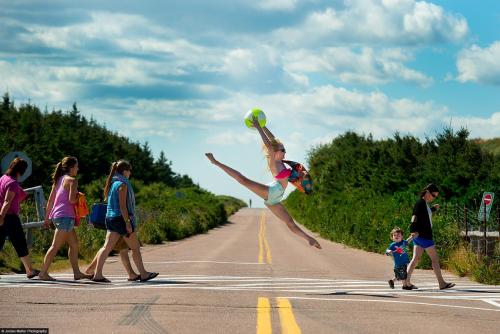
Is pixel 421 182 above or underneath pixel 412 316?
above

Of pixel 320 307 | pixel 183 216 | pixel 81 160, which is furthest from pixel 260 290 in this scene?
pixel 81 160

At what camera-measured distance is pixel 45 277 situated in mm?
13945

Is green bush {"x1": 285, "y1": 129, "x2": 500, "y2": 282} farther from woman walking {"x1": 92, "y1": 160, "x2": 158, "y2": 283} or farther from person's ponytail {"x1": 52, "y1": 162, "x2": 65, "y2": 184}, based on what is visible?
person's ponytail {"x1": 52, "y1": 162, "x2": 65, "y2": 184}

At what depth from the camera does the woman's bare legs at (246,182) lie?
40.8 feet

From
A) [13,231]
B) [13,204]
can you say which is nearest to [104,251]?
[13,231]

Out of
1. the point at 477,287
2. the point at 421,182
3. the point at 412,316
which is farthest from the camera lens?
the point at 421,182

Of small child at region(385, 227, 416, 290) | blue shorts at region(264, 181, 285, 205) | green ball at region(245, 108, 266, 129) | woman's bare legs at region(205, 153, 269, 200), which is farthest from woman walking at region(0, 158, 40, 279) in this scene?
small child at region(385, 227, 416, 290)

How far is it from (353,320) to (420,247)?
217 inches

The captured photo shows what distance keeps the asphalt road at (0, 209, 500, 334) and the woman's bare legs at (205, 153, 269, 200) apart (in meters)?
1.61

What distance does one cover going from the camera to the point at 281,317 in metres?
9.51

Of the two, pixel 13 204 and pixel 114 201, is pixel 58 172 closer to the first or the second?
pixel 13 204

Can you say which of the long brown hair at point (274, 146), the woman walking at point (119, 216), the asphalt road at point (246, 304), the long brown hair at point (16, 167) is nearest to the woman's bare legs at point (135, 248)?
the woman walking at point (119, 216)

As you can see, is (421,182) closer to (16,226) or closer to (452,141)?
(452,141)

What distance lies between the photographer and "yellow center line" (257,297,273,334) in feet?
27.9
